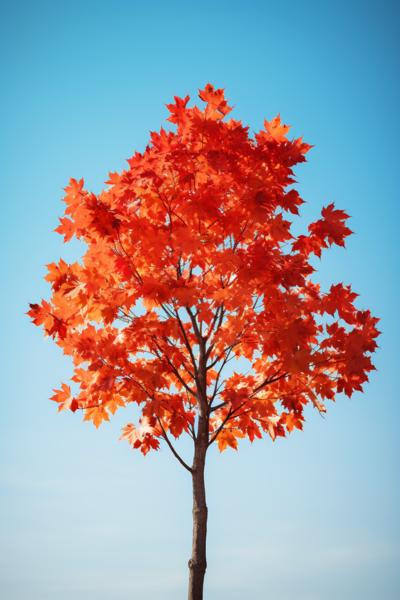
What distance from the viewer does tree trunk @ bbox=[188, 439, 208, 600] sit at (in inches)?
256

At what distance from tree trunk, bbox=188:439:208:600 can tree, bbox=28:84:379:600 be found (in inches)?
0.5

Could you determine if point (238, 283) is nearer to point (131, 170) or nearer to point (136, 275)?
point (136, 275)

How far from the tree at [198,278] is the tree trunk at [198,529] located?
13mm

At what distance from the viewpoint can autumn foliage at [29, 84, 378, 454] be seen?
6.73 m

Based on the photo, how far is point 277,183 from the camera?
720cm

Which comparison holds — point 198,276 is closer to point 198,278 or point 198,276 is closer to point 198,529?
point 198,278

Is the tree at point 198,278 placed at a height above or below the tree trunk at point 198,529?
above

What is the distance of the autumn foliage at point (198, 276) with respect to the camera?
265 inches

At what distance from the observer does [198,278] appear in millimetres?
7309

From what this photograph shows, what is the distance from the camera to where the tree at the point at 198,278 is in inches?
264

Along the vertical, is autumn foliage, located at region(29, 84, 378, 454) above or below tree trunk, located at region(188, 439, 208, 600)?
above

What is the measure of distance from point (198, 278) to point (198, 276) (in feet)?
0.16

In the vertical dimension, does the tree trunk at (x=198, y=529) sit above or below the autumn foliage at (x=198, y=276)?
below

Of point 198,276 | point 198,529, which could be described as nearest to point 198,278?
point 198,276
